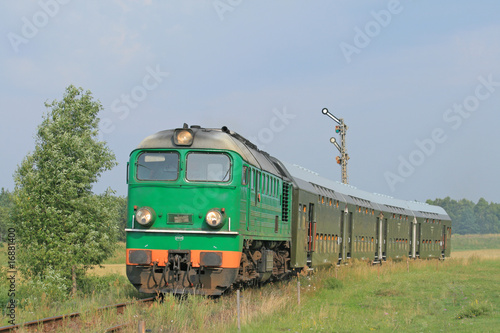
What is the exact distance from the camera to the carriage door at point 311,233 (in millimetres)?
22141

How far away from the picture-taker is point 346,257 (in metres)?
28.9

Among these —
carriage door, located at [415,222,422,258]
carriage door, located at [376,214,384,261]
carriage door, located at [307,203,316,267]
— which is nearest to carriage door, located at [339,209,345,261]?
carriage door, located at [307,203,316,267]

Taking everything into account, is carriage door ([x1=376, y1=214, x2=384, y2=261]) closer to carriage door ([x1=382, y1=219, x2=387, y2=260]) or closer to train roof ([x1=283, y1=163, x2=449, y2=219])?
carriage door ([x1=382, y1=219, x2=387, y2=260])

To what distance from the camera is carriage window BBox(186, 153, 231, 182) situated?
13.7 meters

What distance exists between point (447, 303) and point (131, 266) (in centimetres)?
907

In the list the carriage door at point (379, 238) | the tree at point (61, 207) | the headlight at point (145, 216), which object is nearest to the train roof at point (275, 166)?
the carriage door at point (379, 238)

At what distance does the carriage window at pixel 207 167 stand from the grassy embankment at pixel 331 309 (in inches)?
103

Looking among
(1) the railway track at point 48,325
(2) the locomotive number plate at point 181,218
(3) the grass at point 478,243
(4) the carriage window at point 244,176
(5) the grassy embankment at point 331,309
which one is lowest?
(3) the grass at point 478,243

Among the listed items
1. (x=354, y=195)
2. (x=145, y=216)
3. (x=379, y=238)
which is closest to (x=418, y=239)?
(x=379, y=238)

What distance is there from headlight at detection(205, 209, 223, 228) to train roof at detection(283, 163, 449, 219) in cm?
739

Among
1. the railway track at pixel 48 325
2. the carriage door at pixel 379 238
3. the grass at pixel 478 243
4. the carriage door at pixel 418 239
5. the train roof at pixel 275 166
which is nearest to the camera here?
Result: the railway track at pixel 48 325

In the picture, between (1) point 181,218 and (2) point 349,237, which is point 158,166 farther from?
(2) point 349,237

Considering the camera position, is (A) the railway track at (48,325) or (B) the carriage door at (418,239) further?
(B) the carriage door at (418,239)

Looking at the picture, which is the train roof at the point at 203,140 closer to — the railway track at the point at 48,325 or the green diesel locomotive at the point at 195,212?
the green diesel locomotive at the point at 195,212
